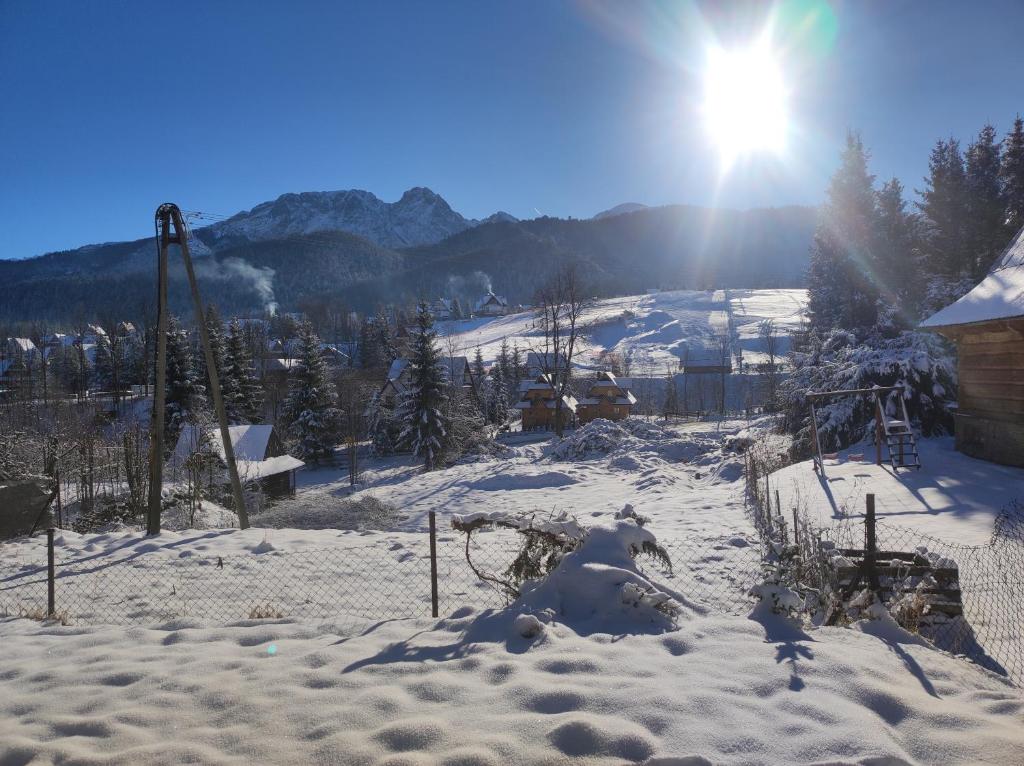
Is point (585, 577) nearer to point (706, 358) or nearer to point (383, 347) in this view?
point (383, 347)

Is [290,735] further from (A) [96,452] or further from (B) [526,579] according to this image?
(A) [96,452]

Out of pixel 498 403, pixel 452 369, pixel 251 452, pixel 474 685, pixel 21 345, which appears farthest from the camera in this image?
pixel 21 345

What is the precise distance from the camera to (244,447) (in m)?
20.8

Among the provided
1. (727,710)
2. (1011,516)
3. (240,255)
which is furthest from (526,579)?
(240,255)

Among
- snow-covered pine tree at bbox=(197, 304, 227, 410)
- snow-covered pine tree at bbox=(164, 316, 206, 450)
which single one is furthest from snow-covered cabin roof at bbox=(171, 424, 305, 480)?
snow-covered pine tree at bbox=(197, 304, 227, 410)

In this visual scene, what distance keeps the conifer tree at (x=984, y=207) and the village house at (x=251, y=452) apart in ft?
95.7

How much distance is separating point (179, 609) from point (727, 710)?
569 centimetres

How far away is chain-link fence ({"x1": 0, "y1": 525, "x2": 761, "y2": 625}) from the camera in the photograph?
590 cm

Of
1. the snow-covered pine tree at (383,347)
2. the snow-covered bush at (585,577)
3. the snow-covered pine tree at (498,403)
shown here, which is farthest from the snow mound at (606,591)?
the snow-covered pine tree at (383,347)

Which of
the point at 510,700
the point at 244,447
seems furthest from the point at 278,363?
the point at 510,700

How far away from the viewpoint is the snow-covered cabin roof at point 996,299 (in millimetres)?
10039

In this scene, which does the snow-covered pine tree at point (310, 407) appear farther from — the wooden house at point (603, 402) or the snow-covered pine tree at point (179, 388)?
the wooden house at point (603, 402)

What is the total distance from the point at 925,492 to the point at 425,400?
22625 mm

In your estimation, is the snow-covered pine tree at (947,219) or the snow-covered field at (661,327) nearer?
the snow-covered pine tree at (947,219)
